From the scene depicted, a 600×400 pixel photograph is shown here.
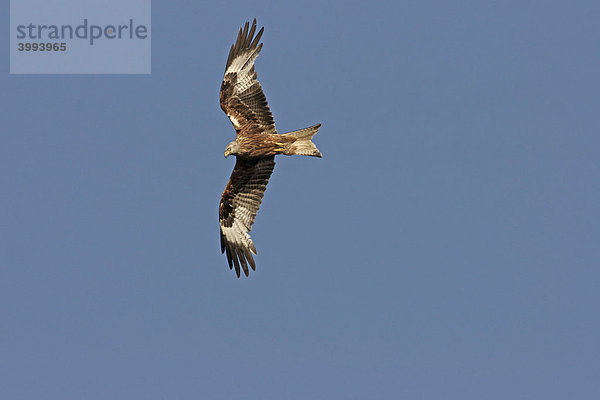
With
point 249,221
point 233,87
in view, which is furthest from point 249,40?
point 249,221

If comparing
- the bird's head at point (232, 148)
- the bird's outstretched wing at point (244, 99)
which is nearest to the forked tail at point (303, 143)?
the bird's outstretched wing at point (244, 99)

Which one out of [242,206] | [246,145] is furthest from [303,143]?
[242,206]

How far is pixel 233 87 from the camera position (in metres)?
15.3

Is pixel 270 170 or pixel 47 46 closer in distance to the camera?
pixel 270 170

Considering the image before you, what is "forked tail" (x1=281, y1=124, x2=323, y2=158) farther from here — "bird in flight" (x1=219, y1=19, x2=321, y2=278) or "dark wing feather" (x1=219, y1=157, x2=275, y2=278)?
"dark wing feather" (x1=219, y1=157, x2=275, y2=278)

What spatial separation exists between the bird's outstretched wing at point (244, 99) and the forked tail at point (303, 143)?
47cm

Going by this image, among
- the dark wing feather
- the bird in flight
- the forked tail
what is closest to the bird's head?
the bird in flight

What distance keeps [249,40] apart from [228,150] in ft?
7.53

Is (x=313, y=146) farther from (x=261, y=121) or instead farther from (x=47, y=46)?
(x=47, y=46)

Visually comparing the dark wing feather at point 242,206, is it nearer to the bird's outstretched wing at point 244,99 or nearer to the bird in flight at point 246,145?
the bird in flight at point 246,145

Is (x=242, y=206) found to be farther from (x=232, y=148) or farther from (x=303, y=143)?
(x=303, y=143)

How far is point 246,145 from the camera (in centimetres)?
1499

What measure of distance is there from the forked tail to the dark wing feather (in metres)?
0.70

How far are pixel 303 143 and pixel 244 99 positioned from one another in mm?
1385
